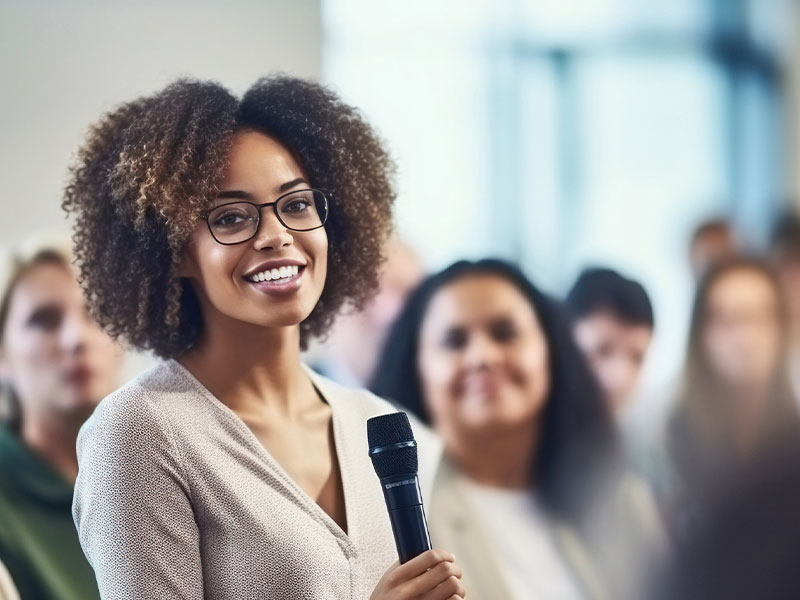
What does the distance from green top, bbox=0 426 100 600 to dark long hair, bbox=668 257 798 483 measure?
1374mm

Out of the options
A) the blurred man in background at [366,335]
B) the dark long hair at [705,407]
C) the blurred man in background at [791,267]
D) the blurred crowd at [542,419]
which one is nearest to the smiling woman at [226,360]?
the blurred crowd at [542,419]

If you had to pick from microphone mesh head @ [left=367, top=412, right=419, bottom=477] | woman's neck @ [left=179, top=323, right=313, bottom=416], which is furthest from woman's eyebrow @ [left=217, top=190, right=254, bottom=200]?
microphone mesh head @ [left=367, top=412, right=419, bottom=477]

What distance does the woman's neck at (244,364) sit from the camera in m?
1.02

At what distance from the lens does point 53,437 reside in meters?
1.41

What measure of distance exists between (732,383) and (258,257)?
162cm

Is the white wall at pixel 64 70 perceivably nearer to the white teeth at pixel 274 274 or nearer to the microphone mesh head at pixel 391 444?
the white teeth at pixel 274 274

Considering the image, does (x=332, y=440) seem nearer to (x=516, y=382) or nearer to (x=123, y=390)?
(x=123, y=390)

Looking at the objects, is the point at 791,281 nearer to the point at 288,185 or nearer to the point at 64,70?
the point at 64,70

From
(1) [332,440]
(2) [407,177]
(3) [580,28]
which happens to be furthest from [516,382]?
(3) [580,28]

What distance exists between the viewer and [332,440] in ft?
3.54

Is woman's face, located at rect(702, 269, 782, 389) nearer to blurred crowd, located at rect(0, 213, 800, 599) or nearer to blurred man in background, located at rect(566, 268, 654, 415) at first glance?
blurred crowd, located at rect(0, 213, 800, 599)

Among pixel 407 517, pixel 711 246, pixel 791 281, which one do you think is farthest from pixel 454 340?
pixel 711 246

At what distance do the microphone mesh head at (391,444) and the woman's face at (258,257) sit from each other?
0.45ft

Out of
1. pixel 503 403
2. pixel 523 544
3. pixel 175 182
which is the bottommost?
pixel 523 544
